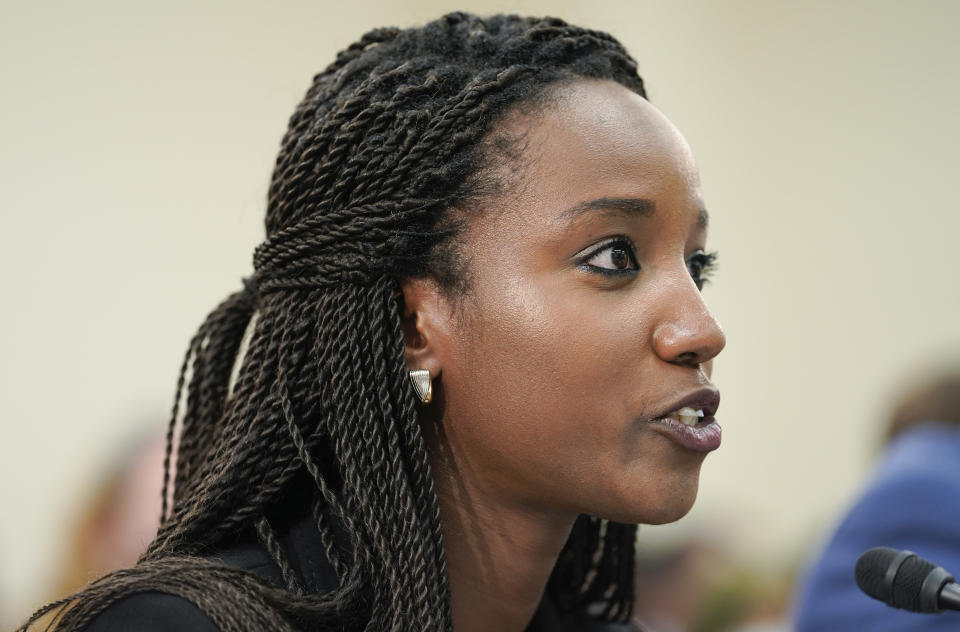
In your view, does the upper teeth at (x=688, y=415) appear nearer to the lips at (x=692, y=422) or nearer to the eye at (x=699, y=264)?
the lips at (x=692, y=422)

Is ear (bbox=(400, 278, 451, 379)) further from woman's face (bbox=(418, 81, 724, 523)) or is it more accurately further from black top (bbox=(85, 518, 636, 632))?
black top (bbox=(85, 518, 636, 632))

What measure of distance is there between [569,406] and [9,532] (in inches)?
103

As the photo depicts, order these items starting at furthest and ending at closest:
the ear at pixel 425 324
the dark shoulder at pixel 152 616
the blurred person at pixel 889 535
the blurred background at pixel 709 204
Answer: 1. the blurred background at pixel 709 204
2. the blurred person at pixel 889 535
3. the ear at pixel 425 324
4. the dark shoulder at pixel 152 616

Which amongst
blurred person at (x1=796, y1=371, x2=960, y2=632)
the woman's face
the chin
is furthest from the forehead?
blurred person at (x1=796, y1=371, x2=960, y2=632)

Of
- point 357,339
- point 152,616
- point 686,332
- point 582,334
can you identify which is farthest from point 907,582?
point 152,616

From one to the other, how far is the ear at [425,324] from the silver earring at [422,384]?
2 centimetres

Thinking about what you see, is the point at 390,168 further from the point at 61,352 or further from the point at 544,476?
the point at 61,352

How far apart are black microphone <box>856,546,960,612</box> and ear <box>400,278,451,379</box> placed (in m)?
0.73

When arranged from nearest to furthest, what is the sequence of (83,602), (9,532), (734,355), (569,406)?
(83,602)
(569,406)
(9,532)
(734,355)

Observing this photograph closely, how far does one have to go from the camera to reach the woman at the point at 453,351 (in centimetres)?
155

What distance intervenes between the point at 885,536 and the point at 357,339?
5.01 feet

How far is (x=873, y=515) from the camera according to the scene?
8.36ft

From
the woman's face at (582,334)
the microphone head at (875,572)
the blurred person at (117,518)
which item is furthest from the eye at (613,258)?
the blurred person at (117,518)

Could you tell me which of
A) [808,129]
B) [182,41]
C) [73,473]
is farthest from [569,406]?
[808,129]
